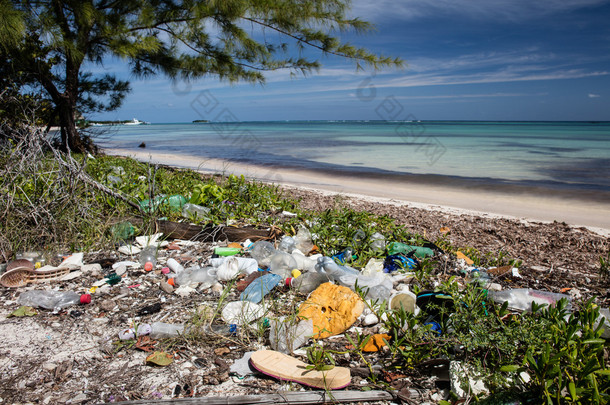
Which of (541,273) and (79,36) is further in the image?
(79,36)

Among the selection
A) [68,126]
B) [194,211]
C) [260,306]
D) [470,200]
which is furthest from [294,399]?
[68,126]

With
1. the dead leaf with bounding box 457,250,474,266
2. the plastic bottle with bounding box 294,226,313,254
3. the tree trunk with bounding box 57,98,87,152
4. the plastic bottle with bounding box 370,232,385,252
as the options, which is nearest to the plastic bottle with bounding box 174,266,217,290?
the plastic bottle with bounding box 294,226,313,254

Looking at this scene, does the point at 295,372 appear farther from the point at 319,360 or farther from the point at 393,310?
the point at 393,310

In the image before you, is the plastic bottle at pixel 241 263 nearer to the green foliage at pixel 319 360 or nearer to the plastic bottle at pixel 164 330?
the plastic bottle at pixel 164 330

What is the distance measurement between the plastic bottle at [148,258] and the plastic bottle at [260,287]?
2.40 ft

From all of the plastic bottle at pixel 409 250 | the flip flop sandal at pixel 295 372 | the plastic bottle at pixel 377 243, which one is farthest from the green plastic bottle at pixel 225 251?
the flip flop sandal at pixel 295 372

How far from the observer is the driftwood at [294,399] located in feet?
3.83

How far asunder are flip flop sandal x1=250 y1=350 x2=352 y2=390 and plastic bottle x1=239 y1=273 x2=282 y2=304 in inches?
17.4

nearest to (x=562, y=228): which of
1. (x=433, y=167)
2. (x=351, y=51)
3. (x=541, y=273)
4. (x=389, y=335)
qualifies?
(x=541, y=273)

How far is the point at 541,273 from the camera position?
2.53 metres

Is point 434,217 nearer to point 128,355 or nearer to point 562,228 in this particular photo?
point 562,228

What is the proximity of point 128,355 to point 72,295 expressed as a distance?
669 millimetres

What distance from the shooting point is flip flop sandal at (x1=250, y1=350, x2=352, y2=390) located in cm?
128

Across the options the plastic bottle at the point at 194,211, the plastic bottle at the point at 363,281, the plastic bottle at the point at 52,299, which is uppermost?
the plastic bottle at the point at 194,211
